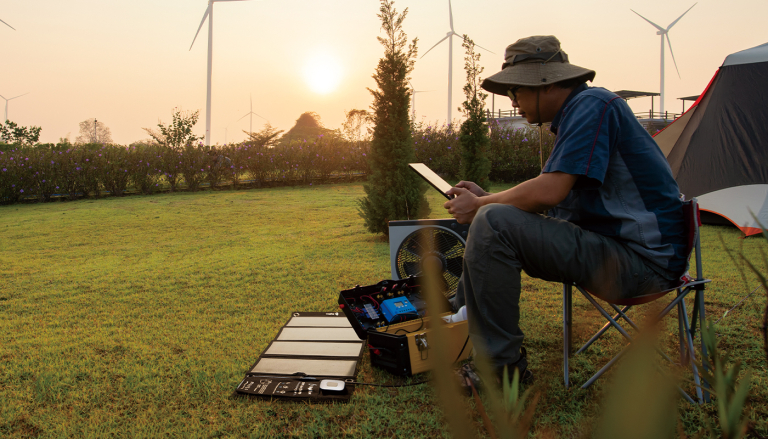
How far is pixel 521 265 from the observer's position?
1970 mm

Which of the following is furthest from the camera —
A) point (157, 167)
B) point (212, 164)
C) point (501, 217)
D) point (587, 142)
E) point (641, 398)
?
point (212, 164)

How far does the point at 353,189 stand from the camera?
1183 cm

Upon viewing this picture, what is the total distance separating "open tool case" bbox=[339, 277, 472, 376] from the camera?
7.29ft

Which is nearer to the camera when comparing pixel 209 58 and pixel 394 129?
pixel 394 129

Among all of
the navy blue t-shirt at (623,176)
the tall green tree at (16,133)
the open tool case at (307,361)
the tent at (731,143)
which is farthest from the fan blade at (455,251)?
the tall green tree at (16,133)

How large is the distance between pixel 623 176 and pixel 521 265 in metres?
0.52

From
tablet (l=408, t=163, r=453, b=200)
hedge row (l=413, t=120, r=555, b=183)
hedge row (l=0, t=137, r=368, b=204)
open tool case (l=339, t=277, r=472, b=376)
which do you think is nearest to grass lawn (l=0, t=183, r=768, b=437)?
open tool case (l=339, t=277, r=472, b=376)

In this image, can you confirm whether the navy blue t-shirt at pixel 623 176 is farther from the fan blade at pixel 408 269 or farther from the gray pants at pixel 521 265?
the fan blade at pixel 408 269

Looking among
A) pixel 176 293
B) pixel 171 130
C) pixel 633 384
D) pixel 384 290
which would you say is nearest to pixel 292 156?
pixel 171 130

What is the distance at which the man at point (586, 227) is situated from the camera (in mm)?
1837

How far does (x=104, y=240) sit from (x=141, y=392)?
4.85 meters

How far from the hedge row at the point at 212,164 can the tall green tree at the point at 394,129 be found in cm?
550

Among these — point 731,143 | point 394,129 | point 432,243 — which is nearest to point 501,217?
point 432,243

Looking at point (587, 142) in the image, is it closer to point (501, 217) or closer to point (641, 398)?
point (501, 217)
